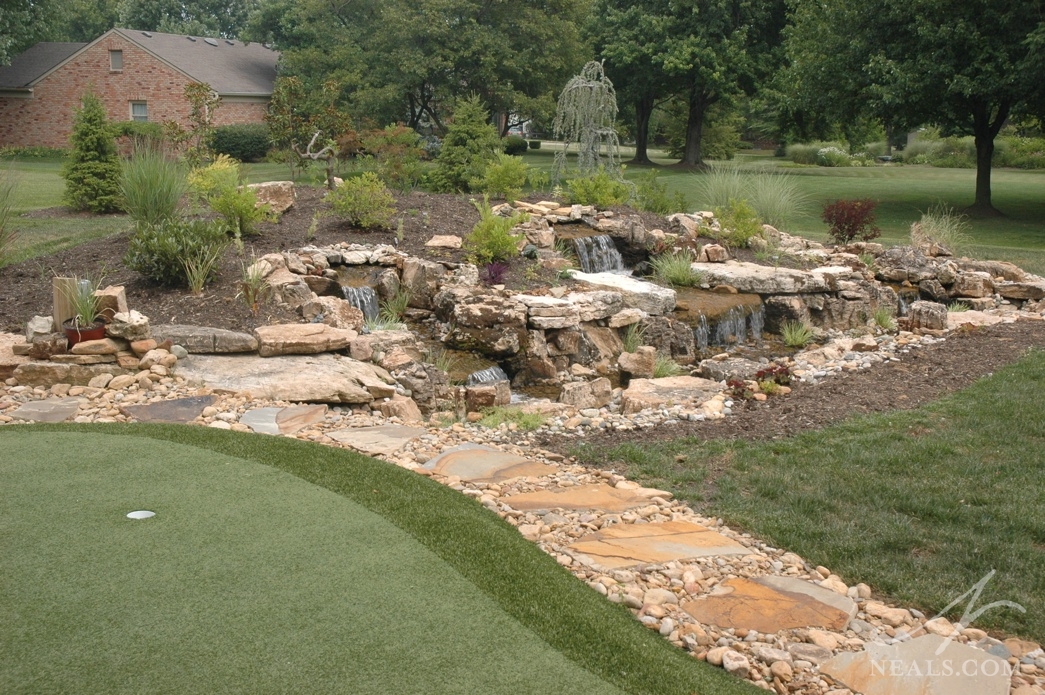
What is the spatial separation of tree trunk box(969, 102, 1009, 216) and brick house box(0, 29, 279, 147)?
25.8m

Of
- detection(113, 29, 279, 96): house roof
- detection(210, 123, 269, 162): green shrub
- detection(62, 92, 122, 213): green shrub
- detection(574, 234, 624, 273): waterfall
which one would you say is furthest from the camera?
detection(113, 29, 279, 96): house roof

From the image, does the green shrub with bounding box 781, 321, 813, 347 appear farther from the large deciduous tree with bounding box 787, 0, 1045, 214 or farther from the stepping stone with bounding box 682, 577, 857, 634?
the large deciduous tree with bounding box 787, 0, 1045, 214

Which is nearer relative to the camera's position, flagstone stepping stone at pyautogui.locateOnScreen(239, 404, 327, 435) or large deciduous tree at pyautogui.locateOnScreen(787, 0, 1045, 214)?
flagstone stepping stone at pyautogui.locateOnScreen(239, 404, 327, 435)

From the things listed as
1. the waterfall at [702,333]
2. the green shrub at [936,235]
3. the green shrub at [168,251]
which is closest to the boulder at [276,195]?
the green shrub at [168,251]

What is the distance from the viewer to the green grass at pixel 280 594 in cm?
299

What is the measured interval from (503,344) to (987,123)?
56.7 ft

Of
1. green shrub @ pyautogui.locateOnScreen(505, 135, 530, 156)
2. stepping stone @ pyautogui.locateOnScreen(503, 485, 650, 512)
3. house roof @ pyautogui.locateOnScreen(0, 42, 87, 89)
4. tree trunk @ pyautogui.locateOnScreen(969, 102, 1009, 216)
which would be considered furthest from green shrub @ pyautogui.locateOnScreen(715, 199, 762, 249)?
house roof @ pyautogui.locateOnScreen(0, 42, 87, 89)

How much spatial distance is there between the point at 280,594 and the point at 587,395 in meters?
5.41

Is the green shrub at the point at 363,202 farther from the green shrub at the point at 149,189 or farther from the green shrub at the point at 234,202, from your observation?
the green shrub at the point at 149,189

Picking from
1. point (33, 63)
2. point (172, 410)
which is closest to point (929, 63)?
point (172, 410)

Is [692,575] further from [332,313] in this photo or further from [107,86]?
[107,86]

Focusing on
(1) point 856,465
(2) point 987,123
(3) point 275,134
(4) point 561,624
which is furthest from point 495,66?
(4) point 561,624

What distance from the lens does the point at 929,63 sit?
64.4 ft

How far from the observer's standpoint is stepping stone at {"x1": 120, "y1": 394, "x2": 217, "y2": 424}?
6.29m
